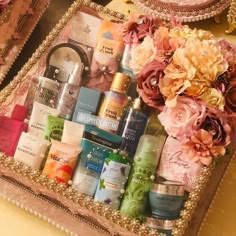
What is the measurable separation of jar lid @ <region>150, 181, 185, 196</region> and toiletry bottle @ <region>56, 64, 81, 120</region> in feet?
0.62


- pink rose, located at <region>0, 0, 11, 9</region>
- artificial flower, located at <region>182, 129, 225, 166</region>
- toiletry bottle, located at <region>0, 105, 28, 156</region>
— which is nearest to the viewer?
artificial flower, located at <region>182, 129, 225, 166</region>

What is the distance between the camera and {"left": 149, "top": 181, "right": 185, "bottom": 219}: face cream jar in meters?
0.76

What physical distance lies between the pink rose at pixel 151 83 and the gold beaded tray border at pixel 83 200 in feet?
0.42

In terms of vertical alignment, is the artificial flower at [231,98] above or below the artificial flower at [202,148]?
above

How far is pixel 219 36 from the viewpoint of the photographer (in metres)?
1.07

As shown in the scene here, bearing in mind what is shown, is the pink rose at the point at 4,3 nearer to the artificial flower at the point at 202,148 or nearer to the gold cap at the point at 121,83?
the gold cap at the point at 121,83

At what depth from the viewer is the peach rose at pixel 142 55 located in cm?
80

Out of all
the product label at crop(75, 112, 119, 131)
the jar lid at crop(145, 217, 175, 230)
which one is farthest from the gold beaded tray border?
the product label at crop(75, 112, 119, 131)

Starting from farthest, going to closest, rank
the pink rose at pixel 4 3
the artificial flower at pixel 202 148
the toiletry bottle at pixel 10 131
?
the pink rose at pixel 4 3 → the toiletry bottle at pixel 10 131 → the artificial flower at pixel 202 148

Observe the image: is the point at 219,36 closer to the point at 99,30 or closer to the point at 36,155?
the point at 99,30

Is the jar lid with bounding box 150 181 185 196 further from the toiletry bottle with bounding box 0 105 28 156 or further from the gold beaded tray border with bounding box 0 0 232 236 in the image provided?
the toiletry bottle with bounding box 0 105 28 156

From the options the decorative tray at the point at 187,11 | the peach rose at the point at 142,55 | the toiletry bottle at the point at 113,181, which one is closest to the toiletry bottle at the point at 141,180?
the toiletry bottle at the point at 113,181

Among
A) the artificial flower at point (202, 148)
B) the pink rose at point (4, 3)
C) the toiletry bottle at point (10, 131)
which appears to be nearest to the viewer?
the artificial flower at point (202, 148)

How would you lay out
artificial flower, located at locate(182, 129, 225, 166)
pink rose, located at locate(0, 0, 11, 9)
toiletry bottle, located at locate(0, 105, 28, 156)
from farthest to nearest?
1. pink rose, located at locate(0, 0, 11, 9)
2. toiletry bottle, located at locate(0, 105, 28, 156)
3. artificial flower, located at locate(182, 129, 225, 166)
